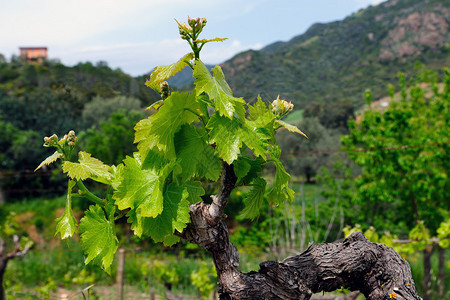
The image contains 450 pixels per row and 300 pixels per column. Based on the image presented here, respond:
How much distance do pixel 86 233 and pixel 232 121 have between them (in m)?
0.68

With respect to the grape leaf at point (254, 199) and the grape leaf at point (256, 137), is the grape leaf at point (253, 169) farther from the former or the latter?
the grape leaf at point (256, 137)

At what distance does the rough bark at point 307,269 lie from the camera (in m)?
1.48

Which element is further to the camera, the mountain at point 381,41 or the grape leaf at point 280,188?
the mountain at point 381,41

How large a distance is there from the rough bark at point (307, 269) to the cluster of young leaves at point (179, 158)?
133 mm

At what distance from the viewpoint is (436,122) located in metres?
7.02

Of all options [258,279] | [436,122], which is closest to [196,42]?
[258,279]

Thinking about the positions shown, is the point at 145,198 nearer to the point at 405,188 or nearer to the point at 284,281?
the point at 284,281

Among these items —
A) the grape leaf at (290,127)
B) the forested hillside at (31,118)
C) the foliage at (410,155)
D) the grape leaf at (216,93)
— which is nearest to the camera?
the grape leaf at (216,93)

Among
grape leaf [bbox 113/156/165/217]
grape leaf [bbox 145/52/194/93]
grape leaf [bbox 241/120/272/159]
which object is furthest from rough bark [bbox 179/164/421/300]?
grape leaf [bbox 145/52/194/93]

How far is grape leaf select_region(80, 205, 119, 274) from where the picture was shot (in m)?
1.33

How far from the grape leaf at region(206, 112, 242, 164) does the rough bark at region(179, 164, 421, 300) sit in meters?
0.33

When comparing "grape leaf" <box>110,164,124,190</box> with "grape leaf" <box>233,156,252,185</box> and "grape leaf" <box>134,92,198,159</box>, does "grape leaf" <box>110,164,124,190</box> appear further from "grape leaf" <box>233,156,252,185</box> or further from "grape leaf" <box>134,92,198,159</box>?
"grape leaf" <box>233,156,252,185</box>

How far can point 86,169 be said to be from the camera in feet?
4.48

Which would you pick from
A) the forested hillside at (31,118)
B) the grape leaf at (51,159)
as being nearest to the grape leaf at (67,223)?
the grape leaf at (51,159)
